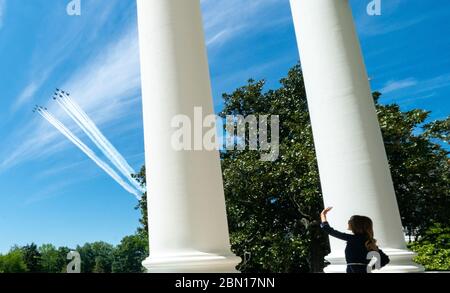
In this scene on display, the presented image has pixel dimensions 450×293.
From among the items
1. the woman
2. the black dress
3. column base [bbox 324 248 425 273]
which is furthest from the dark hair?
column base [bbox 324 248 425 273]

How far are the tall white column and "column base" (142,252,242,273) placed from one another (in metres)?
46.3

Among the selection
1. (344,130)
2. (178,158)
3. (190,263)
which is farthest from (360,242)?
(344,130)

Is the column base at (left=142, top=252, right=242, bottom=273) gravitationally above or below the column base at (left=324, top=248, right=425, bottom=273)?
above

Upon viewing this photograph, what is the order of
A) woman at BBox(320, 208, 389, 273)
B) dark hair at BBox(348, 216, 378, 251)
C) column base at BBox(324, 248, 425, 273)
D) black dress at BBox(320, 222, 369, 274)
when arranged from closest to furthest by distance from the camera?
black dress at BBox(320, 222, 369, 274) < woman at BBox(320, 208, 389, 273) < dark hair at BBox(348, 216, 378, 251) < column base at BBox(324, 248, 425, 273)

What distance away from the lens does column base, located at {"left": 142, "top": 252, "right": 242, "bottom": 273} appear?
273 ft

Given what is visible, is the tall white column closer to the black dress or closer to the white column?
the black dress

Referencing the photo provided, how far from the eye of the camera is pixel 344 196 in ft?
400

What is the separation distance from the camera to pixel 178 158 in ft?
300

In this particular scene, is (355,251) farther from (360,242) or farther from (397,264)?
(397,264)

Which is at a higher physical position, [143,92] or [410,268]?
[143,92]

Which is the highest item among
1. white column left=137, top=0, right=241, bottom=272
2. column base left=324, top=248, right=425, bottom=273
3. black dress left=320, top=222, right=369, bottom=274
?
white column left=137, top=0, right=241, bottom=272
